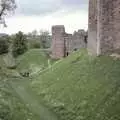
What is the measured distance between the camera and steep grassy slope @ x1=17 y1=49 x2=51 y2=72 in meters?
34.7

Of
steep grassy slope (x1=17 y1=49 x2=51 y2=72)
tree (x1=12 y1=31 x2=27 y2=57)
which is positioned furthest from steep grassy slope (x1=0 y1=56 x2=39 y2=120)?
tree (x1=12 y1=31 x2=27 y2=57)

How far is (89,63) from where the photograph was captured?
18.7m

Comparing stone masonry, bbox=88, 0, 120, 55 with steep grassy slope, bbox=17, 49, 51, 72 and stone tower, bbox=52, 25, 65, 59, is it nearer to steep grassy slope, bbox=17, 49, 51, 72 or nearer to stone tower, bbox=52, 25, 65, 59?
steep grassy slope, bbox=17, 49, 51, 72

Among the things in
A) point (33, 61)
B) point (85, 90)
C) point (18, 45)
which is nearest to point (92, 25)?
point (85, 90)

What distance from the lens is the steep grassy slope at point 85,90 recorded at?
1261 centimetres

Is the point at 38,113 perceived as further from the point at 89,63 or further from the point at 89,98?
the point at 89,63

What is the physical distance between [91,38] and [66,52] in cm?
1463

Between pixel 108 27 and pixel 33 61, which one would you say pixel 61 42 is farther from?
pixel 108 27

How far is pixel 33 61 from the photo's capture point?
37.0 metres

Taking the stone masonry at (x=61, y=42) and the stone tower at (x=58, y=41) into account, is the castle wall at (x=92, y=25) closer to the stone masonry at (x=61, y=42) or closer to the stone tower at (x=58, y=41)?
the stone masonry at (x=61, y=42)

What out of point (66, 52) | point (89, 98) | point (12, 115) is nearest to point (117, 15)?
point (89, 98)

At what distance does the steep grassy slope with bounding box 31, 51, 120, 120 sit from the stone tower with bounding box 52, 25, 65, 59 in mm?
14878

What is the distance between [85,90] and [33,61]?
2263cm

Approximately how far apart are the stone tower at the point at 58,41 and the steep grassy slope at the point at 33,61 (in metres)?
1.81
